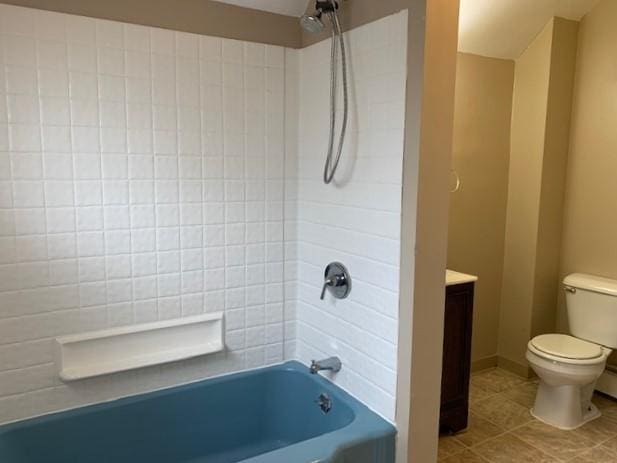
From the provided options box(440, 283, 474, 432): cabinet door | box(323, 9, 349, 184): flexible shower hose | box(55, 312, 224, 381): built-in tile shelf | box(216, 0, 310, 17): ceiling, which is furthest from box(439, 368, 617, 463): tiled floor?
box(216, 0, 310, 17): ceiling

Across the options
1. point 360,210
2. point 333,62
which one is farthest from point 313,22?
point 360,210

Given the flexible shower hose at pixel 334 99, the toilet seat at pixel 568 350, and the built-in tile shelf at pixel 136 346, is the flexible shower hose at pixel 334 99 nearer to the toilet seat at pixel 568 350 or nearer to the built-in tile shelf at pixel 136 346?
the built-in tile shelf at pixel 136 346

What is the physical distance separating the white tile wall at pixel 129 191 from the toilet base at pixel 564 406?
1669mm

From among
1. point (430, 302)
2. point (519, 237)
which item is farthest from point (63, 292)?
point (519, 237)

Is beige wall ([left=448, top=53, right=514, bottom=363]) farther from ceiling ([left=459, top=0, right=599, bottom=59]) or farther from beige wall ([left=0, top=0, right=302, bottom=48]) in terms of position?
beige wall ([left=0, top=0, right=302, bottom=48])

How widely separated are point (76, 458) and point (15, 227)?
89cm

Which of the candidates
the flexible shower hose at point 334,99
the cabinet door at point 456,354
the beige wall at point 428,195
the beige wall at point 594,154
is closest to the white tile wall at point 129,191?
the flexible shower hose at point 334,99

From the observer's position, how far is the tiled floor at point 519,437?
8.18 feet

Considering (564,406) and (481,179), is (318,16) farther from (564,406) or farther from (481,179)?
(564,406)

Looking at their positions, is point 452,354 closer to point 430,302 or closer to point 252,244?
point 430,302

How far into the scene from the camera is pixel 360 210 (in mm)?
1947

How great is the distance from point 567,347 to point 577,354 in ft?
0.31

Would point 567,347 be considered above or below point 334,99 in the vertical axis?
below

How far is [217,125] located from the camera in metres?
2.11
